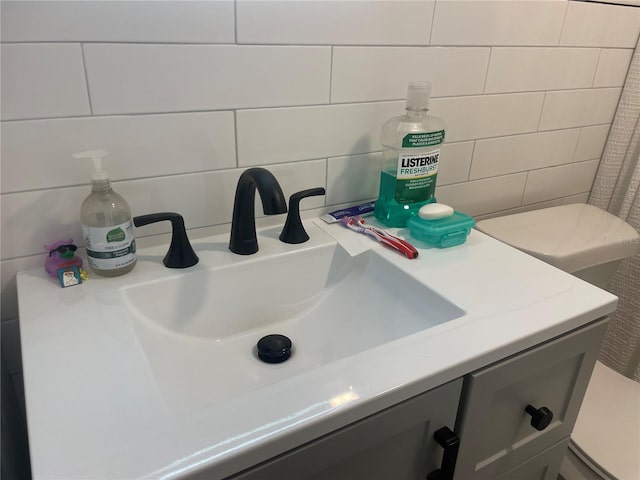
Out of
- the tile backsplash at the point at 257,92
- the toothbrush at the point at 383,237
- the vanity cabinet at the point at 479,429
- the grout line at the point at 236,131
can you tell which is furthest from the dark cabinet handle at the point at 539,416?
the grout line at the point at 236,131

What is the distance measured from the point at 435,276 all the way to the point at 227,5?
523mm

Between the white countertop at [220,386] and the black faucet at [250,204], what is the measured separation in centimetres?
3

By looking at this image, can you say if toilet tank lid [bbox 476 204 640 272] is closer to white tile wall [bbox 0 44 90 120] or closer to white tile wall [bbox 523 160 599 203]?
white tile wall [bbox 523 160 599 203]

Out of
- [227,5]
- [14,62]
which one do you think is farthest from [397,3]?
[14,62]

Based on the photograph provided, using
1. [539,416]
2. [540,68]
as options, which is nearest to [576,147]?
[540,68]

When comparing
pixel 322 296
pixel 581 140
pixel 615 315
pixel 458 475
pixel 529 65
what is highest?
pixel 529 65

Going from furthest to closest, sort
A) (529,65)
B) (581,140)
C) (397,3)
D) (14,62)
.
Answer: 1. (581,140)
2. (529,65)
3. (397,3)
4. (14,62)

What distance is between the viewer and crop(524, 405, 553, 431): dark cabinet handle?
2.27ft

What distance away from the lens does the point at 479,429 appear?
26.0 inches

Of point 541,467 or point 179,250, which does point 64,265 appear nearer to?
point 179,250

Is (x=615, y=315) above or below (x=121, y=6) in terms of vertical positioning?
below

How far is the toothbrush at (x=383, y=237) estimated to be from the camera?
81 cm

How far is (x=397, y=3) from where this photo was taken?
2.81ft

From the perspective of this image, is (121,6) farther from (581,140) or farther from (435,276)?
(581,140)
